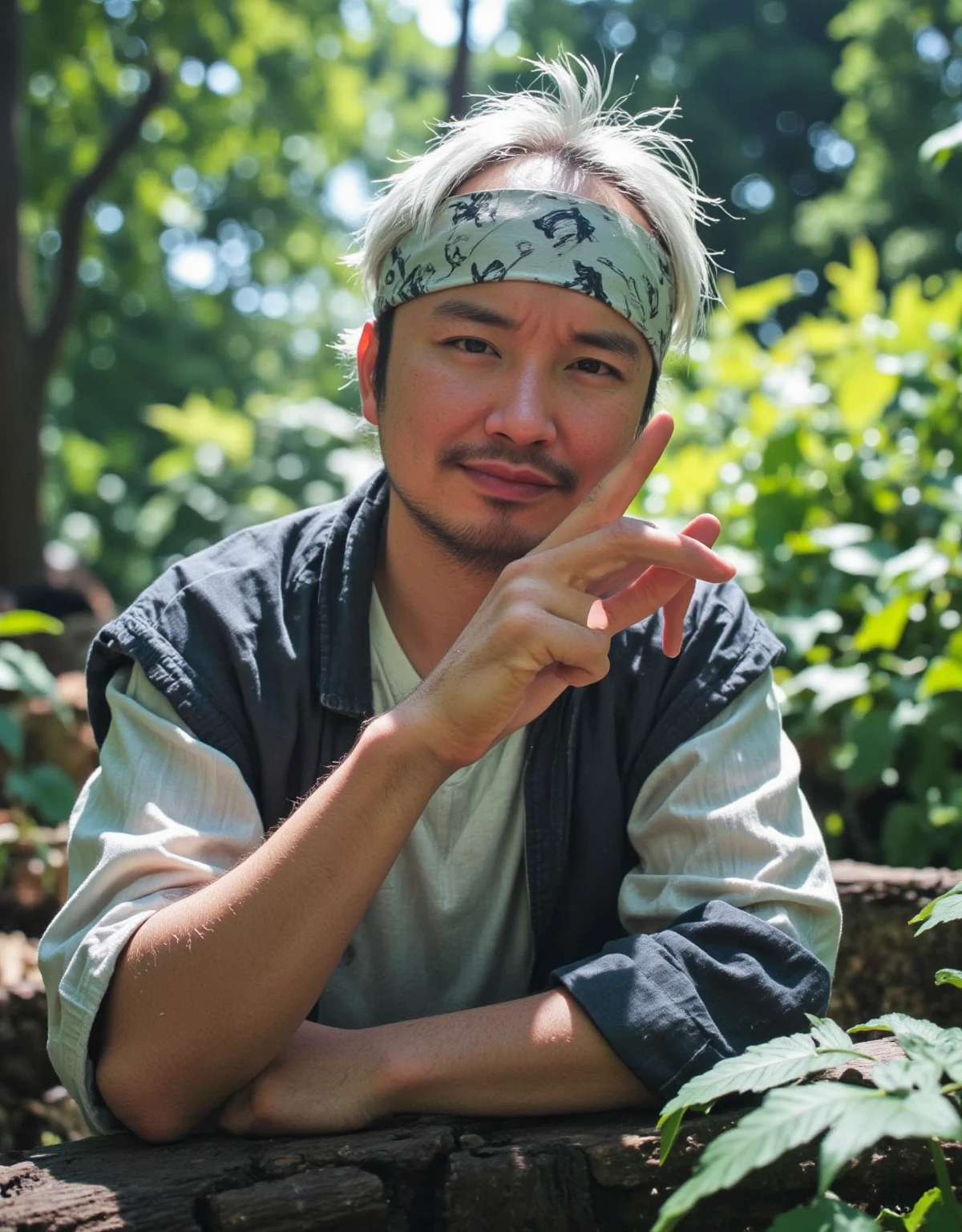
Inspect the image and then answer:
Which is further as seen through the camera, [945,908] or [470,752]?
[470,752]

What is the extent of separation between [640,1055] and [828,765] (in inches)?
70.5

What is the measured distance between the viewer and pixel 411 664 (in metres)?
2.28

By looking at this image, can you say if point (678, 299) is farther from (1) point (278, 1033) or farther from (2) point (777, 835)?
(1) point (278, 1033)

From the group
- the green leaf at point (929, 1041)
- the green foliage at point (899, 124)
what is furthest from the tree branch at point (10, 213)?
the green foliage at point (899, 124)

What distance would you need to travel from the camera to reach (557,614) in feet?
5.63

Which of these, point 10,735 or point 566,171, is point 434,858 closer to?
point 566,171

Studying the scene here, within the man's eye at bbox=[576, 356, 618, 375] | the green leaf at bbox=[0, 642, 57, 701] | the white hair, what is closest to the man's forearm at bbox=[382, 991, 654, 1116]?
the man's eye at bbox=[576, 356, 618, 375]

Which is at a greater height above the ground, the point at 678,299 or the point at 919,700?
the point at 678,299

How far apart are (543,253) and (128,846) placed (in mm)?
1129

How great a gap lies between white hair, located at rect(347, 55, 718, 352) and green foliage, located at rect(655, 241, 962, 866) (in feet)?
1.38

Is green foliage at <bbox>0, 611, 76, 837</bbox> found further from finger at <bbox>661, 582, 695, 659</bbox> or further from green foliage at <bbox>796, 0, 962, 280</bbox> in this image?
green foliage at <bbox>796, 0, 962, 280</bbox>

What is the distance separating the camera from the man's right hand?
5.51ft

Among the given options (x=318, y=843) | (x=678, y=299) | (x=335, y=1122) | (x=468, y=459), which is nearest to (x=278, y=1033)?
(x=335, y=1122)

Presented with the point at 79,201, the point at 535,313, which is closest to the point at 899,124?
the point at 79,201
